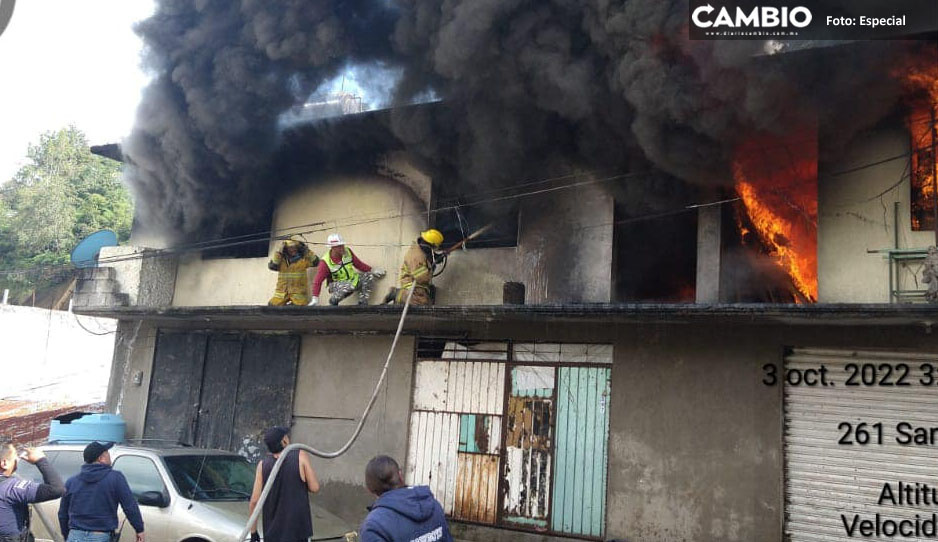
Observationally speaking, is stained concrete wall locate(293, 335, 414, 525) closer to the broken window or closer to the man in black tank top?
the broken window

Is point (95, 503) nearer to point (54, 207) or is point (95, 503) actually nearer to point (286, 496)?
point (286, 496)

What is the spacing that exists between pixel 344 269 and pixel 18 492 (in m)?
6.76

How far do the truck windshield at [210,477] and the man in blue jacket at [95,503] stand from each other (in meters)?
1.34

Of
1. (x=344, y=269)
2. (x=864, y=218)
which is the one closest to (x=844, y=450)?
(x=864, y=218)

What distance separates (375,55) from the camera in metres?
A: 12.7

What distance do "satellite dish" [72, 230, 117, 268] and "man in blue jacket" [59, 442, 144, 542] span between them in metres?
9.30

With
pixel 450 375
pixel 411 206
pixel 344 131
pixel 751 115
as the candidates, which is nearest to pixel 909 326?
pixel 751 115

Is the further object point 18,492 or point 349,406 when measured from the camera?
point 349,406

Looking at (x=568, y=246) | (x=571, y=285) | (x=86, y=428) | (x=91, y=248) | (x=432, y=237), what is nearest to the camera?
(x=571, y=285)

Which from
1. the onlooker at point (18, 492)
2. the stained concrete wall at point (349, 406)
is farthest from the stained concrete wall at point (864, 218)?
the onlooker at point (18, 492)

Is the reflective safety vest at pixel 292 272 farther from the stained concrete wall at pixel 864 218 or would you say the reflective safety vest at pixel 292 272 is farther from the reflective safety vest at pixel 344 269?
the stained concrete wall at pixel 864 218

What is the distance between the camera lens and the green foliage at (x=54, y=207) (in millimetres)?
33562

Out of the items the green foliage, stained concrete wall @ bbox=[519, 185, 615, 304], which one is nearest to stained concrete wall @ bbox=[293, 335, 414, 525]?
stained concrete wall @ bbox=[519, 185, 615, 304]

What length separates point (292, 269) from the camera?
39.9 feet
